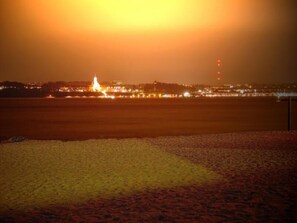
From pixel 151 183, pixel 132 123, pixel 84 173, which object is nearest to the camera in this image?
pixel 151 183

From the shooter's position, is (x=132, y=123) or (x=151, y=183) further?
(x=132, y=123)

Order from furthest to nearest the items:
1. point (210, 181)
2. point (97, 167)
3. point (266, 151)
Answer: point (266, 151) < point (97, 167) < point (210, 181)

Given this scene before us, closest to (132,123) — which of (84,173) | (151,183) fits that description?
(84,173)

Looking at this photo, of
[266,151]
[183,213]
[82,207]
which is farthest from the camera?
[266,151]

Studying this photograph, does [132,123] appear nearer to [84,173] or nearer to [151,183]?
[84,173]

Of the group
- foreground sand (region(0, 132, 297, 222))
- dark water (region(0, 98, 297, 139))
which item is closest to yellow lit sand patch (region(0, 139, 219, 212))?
foreground sand (region(0, 132, 297, 222))

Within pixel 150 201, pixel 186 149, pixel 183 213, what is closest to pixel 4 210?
pixel 150 201

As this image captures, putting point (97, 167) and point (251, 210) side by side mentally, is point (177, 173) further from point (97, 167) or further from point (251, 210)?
point (251, 210)

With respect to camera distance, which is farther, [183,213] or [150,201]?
[150,201]
